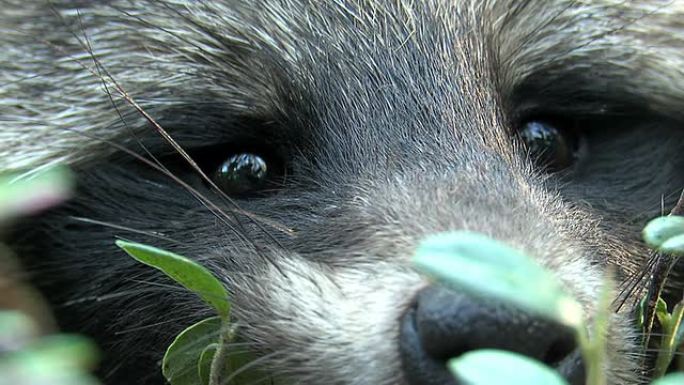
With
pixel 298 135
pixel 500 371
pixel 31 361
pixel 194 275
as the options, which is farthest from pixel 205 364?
pixel 500 371

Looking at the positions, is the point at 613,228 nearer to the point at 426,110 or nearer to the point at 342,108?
the point at 426,110

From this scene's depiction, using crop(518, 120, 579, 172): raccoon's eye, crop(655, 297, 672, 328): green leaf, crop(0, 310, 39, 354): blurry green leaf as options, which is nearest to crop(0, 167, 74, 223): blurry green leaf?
crop(0, 310, 39, 354): blurry green leaf

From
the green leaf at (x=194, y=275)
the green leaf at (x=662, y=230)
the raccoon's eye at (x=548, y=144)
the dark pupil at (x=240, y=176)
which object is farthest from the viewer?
the raccoon's eye at (x=548, y=144)

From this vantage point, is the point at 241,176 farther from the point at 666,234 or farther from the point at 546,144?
the point at 666,234

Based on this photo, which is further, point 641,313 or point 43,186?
point 641,313

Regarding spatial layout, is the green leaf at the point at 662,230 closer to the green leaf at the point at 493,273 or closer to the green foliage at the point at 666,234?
the green foliage at the point at 666,234

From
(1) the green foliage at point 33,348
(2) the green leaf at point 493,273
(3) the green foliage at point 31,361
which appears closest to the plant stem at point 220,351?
(1) the green foliage at point 33,348
